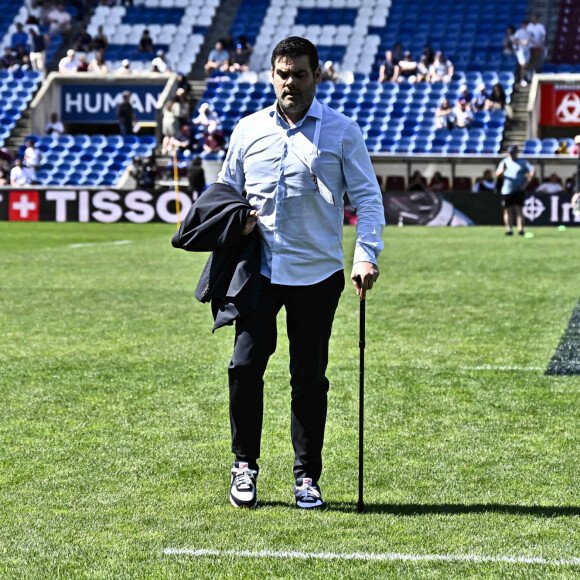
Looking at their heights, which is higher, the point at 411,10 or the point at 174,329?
the point at 411,10

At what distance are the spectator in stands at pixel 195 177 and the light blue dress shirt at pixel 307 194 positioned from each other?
26263 millimetres

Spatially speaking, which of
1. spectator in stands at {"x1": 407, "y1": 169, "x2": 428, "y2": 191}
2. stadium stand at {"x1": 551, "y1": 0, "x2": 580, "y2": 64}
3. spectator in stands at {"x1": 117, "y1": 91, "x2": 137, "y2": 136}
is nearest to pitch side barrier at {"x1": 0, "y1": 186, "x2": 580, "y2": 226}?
spectator in stands at {"x1": 407, "y1": 169, "x2": 428, "y2": 191}

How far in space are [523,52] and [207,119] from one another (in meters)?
10.0

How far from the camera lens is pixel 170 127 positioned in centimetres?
3669

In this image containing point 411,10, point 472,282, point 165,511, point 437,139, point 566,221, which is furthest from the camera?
point 411,10

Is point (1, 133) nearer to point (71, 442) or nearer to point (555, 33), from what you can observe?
point (555, 33)

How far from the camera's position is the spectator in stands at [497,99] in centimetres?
3644

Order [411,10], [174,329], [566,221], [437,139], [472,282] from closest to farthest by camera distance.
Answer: [174,329] < [472,282] < [566,221] < [437,139] < [411,10]

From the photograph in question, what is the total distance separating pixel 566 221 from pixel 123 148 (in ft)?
48.1

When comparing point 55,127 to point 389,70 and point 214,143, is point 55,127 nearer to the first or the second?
point 214,143

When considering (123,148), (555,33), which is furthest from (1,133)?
(555,33)

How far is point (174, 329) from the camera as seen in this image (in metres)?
11.4

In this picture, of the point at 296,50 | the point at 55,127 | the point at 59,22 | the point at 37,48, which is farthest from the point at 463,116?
the point at 296,50

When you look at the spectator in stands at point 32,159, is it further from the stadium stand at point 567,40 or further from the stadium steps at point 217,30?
the stadium stand at point 567,40
